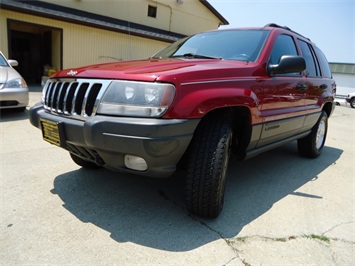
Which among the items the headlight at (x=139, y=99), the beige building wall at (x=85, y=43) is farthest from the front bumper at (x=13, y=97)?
the beige building wall at (x=85, y=43)

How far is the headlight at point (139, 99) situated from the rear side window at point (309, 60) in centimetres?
266

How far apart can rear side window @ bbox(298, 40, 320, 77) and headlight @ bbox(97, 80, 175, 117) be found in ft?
8.74

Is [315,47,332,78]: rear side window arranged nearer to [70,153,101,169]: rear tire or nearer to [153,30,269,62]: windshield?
[153,30,269,62]: windshield

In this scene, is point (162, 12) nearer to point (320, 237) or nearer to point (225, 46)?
point (225, 46)

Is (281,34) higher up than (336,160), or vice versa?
(281,34)

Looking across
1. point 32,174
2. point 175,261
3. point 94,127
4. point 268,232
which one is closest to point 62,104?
point 94,127

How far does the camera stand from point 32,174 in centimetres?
298

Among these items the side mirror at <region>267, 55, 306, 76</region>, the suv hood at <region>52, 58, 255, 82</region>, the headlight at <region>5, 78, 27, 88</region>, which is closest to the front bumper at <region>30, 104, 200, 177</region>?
the suv hood at <region>52, 58, 255, 82</region>

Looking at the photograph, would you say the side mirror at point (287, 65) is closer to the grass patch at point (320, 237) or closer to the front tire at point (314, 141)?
the grass patch at point (320, 237)

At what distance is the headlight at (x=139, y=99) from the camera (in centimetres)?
185

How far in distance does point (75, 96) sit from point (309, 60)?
332 centimetres

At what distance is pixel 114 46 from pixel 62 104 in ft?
41.1

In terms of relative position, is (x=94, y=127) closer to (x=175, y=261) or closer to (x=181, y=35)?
(x=175, y=261)

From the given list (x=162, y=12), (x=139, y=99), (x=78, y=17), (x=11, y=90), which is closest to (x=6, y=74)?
(x=11, y=90)
